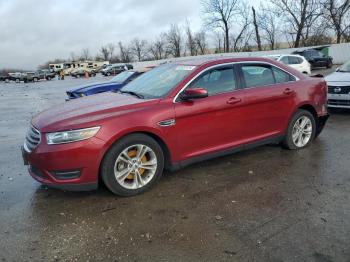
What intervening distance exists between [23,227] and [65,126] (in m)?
1.17

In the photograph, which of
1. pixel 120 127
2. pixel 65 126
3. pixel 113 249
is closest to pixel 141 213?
pixel 113 249

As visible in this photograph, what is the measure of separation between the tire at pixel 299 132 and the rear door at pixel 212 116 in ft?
3.85

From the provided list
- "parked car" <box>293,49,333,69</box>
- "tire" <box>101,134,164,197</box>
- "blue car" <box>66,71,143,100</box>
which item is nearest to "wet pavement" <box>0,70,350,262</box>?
"tire" <box>101,134,164,197</box>

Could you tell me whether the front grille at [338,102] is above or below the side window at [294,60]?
below

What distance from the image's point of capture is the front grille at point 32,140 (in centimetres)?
429

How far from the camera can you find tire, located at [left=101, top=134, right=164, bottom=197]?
4.27 metres

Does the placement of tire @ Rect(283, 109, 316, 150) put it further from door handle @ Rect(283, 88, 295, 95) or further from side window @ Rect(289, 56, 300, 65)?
side window @ Rect(289, 56, 300, 65)

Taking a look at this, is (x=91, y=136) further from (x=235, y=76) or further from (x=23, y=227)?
(x=235, y=76)

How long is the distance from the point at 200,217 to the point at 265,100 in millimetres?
2444

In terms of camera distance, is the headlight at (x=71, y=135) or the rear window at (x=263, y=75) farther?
the rear window at (x=263, y=75)

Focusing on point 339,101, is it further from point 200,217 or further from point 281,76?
point 200,217

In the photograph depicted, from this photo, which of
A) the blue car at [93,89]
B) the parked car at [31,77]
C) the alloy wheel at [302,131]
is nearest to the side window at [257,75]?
the alloy wheel at [302,131]

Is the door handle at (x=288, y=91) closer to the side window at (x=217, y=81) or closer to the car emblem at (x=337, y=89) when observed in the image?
the side window at (x=217, y=81)

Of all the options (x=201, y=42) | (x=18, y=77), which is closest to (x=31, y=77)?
(x=18, y=77)
